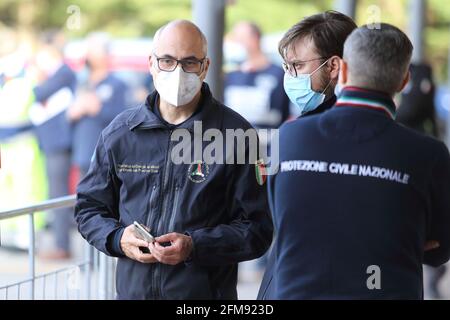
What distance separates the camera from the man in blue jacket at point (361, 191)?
9.09ft

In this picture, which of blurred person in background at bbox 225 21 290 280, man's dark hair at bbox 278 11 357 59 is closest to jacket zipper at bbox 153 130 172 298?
man's dark hair at bbox 278 11 357 59

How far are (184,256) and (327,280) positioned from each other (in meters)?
0.83

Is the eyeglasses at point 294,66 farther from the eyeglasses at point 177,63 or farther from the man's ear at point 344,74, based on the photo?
the man's ear at point 344,74

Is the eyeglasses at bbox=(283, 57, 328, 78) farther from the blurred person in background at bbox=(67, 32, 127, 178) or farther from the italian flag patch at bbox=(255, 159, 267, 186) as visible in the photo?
the blurred person in background at bbox=(67, 32, 127, 178)

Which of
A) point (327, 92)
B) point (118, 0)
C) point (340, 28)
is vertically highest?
point (118, 0)

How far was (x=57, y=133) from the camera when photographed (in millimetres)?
9789

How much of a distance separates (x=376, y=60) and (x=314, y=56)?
2.92ft

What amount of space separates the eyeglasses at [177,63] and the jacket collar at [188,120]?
0.12 metres

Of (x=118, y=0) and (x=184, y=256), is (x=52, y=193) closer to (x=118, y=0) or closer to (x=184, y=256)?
(x=184, y=256)

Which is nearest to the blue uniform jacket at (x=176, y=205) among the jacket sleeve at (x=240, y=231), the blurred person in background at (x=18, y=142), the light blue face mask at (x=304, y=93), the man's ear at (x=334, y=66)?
the jacket sleeve at (x=240, y=231)

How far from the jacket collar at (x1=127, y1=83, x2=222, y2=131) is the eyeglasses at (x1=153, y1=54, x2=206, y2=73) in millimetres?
119

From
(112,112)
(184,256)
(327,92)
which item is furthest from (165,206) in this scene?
(112,112)

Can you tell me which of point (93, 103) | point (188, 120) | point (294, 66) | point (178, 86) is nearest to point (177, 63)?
point (178, 86)
